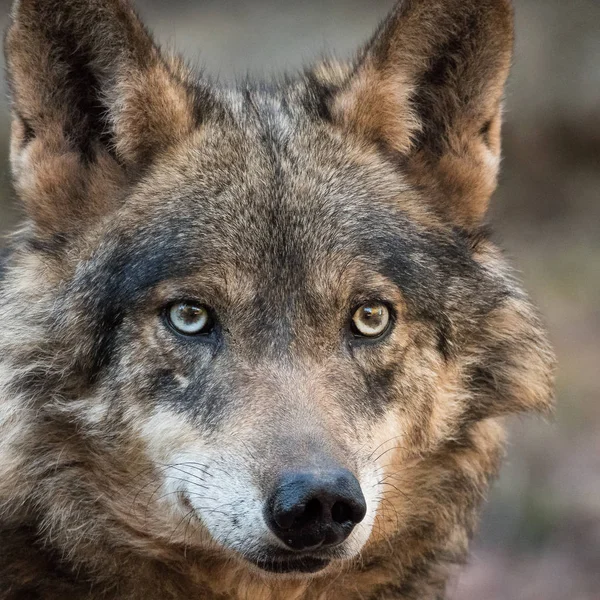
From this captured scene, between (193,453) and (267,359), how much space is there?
425 mm

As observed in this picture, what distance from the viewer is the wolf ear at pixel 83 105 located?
158 inches

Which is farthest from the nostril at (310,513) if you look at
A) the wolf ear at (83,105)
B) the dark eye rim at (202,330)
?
the wolf ear at (83,105)

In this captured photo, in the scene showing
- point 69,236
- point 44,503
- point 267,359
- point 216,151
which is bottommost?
point 44,503

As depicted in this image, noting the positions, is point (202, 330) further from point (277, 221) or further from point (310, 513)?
point (310, 513)

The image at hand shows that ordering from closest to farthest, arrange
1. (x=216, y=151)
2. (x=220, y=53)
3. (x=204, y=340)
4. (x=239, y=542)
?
1. (x=239, y=542)
2. (x=204, y=340)
3. (x=216, y=151)
4. (x=220, y=53)

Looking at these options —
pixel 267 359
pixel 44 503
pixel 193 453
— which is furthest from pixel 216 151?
pixel 44 503

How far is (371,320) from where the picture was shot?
4.08m

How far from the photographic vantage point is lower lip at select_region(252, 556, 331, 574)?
3.62 metres

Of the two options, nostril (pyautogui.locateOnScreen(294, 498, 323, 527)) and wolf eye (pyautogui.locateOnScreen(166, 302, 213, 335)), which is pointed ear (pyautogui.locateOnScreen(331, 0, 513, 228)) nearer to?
wolf eye (pyautogui.locateOnScreen(166, 302, 213, 335))

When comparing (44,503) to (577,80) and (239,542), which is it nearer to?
(239,542)

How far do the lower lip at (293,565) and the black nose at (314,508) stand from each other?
0.12 m

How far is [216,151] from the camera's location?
4258 millimetres

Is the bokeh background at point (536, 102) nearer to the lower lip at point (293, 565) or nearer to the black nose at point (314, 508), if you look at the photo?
the lower lip at point (293, 565)

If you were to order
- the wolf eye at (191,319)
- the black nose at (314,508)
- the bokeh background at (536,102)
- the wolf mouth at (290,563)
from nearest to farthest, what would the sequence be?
1. the black nose at (314,508)
2. the wolf mouth at (290,563)
3. the wolf eye at (191,319)
4. the bokeh background at (536,102)
